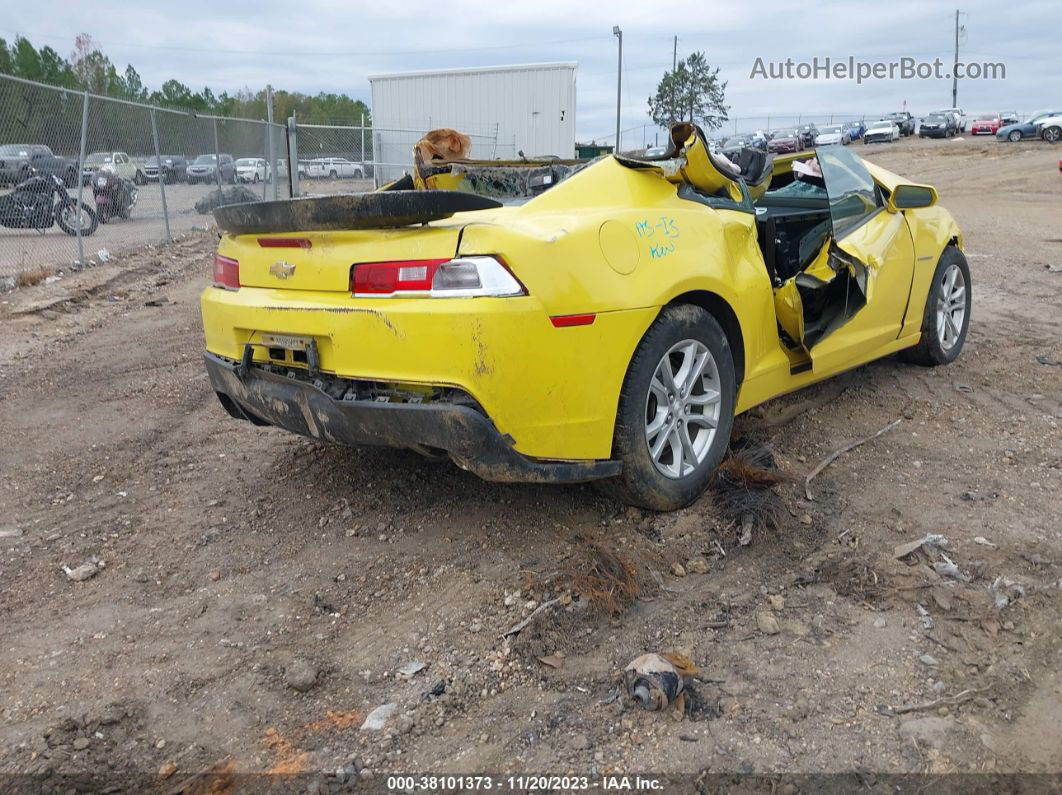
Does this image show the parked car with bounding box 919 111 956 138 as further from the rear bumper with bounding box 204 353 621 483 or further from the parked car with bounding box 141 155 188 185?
the rear bumper with bounding box 204 353 621 483

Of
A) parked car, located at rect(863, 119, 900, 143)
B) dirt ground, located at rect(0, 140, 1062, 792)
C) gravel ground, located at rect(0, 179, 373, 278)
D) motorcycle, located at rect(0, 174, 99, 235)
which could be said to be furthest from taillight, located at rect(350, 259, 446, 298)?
parked car, located at rect(863, 119, 900, 143)

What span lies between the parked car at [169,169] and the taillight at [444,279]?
36.6 feet

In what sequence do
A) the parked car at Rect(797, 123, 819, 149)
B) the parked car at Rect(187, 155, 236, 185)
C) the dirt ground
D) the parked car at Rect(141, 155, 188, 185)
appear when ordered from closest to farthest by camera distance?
the dirt ground < the parked car at Rect(141, 155, 188, 185) < the parked car at Rect(187, 155, 236, 185) < the parked car at Rect(797, 123, 819, 149)

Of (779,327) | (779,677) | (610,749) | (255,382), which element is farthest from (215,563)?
(779,327)

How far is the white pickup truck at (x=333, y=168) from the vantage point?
19.1 m

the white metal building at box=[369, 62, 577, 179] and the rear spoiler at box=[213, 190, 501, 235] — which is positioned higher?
the white metal building at box=[369, 62, 577, 179]

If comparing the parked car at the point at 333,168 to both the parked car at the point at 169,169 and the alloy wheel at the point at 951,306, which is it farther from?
the alloy wheel at the point at 951,306

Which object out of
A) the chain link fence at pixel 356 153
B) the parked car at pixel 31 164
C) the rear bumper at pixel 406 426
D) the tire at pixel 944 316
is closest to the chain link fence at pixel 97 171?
the parked car at pixel 31 164

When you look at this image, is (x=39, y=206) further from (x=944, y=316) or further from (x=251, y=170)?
(x=944, y=316)

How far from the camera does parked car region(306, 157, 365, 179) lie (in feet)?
62.7

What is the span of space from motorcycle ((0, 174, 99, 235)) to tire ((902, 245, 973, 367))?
9.13m

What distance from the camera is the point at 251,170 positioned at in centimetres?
1686

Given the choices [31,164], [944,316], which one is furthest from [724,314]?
[31,164]

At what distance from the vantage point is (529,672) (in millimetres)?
2596
